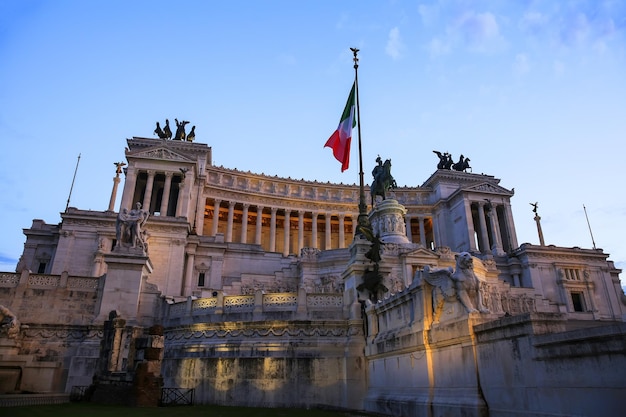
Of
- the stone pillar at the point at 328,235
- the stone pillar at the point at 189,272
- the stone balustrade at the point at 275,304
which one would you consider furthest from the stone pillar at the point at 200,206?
the stone balustrade at the point at 275,304

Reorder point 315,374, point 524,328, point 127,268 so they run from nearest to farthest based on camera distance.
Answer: point 524,328 < point 315,374 < point 127,268

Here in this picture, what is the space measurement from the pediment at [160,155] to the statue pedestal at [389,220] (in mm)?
33102

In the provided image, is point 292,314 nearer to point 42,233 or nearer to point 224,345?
point 224,345

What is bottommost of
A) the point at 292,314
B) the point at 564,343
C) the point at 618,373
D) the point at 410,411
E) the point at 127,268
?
the point at 410,411

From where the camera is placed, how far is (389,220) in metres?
43.6

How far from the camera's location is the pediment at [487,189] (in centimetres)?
7384

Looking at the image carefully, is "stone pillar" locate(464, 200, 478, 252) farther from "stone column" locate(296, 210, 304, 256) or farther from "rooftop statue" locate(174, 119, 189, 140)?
"rooftop statue" locate(174, 119, 189, 140)

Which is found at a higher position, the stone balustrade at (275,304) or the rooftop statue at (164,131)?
the rooftop statue at (164,131)

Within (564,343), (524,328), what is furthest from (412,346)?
(564,343)

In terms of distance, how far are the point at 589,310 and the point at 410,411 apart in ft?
170

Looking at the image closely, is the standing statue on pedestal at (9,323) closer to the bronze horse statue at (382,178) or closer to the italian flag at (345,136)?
the italian flag at (345,136)

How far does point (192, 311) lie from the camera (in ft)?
74.7

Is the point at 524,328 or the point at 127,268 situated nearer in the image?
the point at 524,328

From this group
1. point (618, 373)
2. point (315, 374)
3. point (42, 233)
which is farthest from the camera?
point (42, 233)
